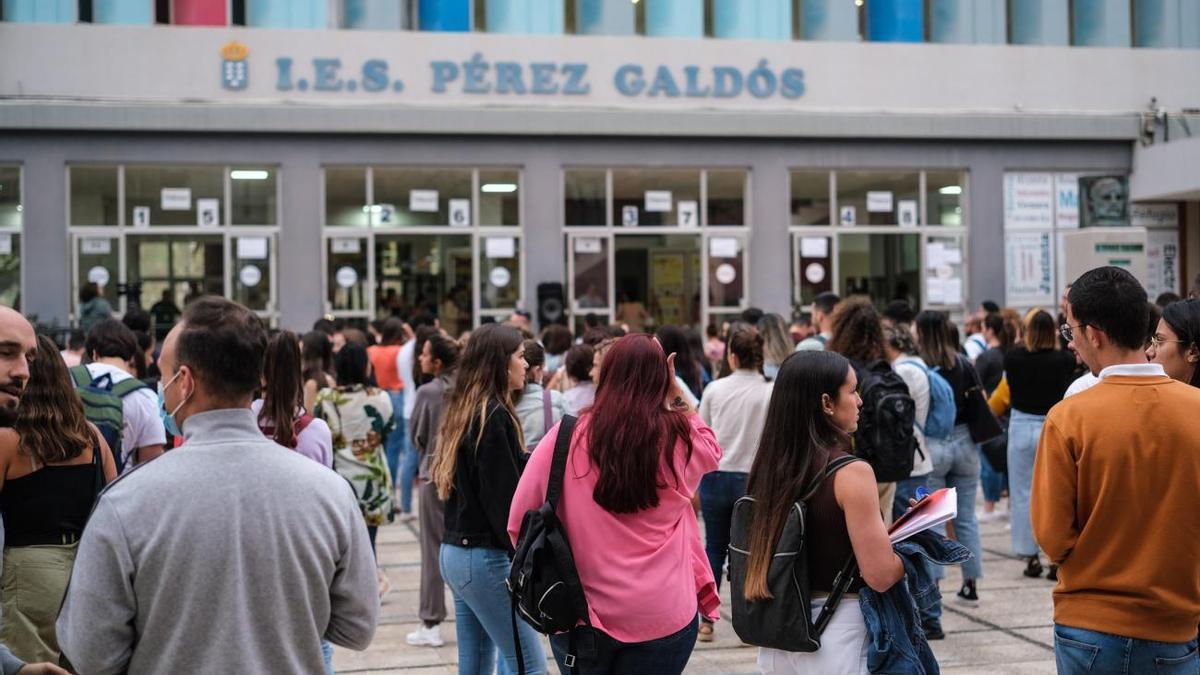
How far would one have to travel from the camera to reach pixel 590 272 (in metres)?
20.5

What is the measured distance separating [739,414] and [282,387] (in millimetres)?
3186

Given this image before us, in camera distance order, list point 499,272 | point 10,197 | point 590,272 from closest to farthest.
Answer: point 10,197
point 499,272
point 590,272

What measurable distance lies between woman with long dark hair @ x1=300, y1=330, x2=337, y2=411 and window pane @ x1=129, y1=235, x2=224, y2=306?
456 inches

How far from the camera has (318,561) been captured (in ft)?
9.82

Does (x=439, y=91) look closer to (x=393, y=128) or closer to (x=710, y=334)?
(x=393, y=128)

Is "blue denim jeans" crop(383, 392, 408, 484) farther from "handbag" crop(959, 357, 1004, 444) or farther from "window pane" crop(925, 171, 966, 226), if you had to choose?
"window pane" crop(925, 171, 966, 226)

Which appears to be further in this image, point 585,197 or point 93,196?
point 585,197

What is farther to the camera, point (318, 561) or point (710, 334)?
point (710, 334)

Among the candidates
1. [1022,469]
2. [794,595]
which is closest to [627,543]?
[794,595]

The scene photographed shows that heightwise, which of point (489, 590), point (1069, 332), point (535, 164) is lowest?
point (489, 590)

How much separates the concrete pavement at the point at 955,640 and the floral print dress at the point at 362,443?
3.03ft

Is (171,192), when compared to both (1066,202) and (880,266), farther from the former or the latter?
(1066,202)

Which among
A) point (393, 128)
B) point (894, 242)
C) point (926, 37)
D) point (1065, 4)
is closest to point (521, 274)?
point (393, 128)

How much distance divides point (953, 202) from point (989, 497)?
1006 centimetres
